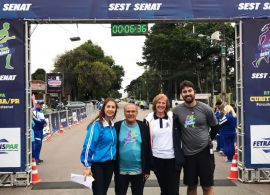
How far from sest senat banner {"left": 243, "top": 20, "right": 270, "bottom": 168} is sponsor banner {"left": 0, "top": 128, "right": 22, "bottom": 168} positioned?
4.87 meters

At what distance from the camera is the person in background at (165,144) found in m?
6.08

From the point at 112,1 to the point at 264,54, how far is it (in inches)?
135

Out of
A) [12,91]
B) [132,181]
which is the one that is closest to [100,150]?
[132,181]

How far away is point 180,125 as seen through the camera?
20.9 feet

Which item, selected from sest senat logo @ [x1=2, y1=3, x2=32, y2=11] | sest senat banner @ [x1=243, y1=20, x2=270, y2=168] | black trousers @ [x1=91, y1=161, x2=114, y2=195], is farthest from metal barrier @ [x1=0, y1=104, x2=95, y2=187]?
sest senat banner @ [x1=243, y1=20, x2=270, y2=168]

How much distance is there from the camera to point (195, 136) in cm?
642

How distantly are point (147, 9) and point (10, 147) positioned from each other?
4.12m

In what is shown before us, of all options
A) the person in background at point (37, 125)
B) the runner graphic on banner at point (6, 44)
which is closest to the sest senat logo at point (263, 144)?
the runner graphic on banner at point (6, 44)

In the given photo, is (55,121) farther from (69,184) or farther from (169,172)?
(169,172)

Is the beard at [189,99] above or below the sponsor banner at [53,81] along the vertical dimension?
below

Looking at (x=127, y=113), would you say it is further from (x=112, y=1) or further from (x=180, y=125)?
(x=112, y=1)

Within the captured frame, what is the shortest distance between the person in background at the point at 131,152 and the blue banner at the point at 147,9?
435 centimetres

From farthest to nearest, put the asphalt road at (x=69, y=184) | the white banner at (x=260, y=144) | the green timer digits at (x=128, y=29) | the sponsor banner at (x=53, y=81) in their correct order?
the sponsor banner at (x=53, y=81) → the green timer digits at (x=128, y=29) → the white banner at (x=260, y=144) → the asphalt road at (x=69, y=184)

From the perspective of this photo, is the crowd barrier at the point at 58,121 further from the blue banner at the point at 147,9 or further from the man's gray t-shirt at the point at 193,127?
the man's gray t-shirt at the point at 193,127
